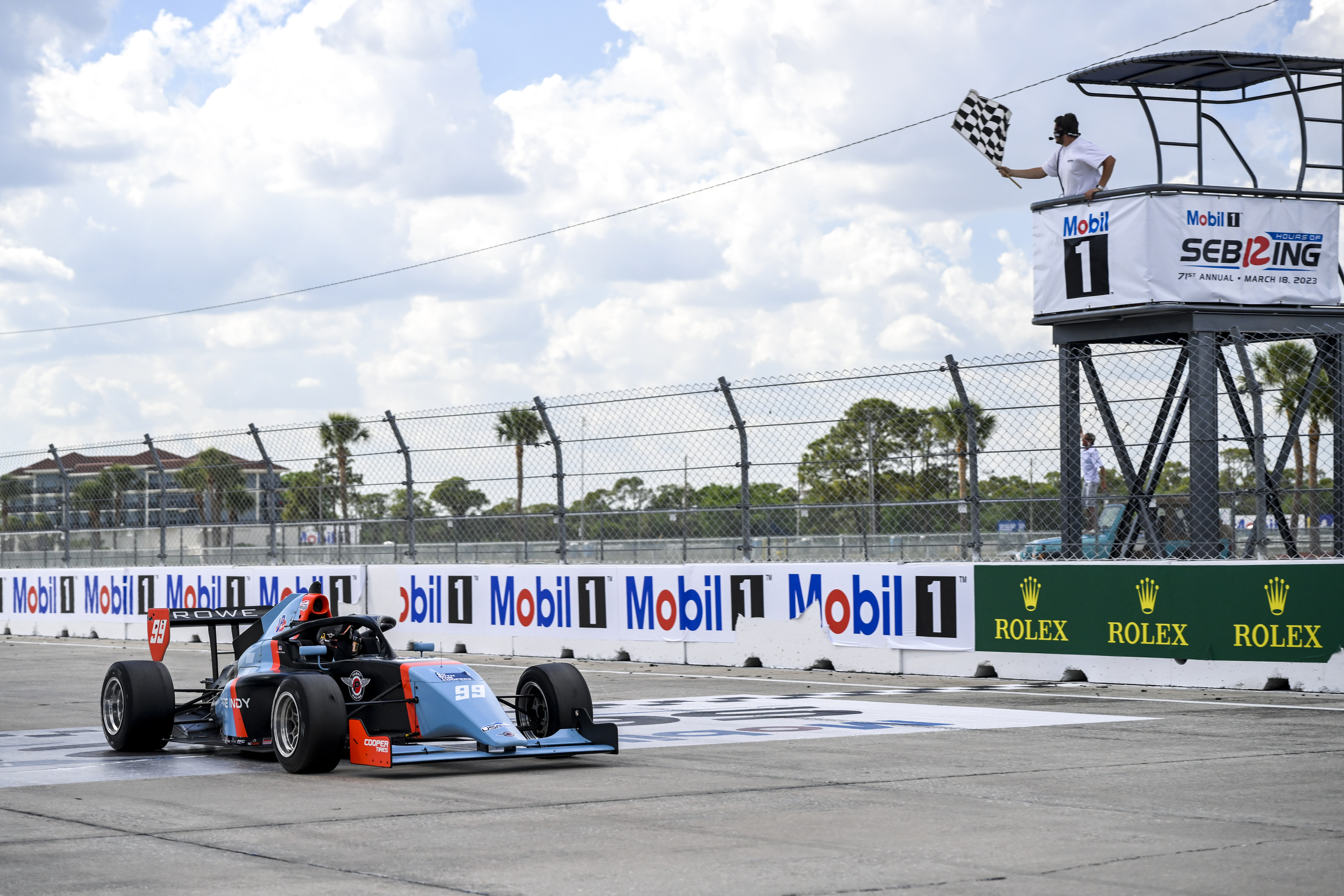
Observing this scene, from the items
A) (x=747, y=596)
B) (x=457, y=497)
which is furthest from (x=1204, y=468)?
(x=457, y=497)

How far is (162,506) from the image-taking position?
24.8 meters

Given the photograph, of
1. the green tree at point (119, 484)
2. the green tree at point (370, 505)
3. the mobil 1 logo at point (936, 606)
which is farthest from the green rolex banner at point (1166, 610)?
the green tree at point (119, 484)

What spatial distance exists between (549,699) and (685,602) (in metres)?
8.30

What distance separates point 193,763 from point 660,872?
15.2 ft

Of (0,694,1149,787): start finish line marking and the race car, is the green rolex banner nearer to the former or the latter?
(0,694,1149,787): start finish line marking

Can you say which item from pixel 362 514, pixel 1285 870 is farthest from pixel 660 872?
pixel 362 514

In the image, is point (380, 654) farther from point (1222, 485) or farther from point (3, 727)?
point (1222, 485)

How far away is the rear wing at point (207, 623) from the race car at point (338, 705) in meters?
0.02

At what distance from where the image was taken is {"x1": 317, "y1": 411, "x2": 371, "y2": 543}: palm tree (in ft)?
67.8

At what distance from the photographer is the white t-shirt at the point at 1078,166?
50.8 ft

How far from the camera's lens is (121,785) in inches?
338

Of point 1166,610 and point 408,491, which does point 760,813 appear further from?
point 408,491

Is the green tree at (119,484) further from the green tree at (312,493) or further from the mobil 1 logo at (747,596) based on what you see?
the mobil 1 logo at (747,596)

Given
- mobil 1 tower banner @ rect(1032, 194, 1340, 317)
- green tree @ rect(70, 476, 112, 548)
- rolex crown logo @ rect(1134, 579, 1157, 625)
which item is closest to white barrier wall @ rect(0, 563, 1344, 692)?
rolex crown logo @ rect(1134, 579, 1157, 625)
